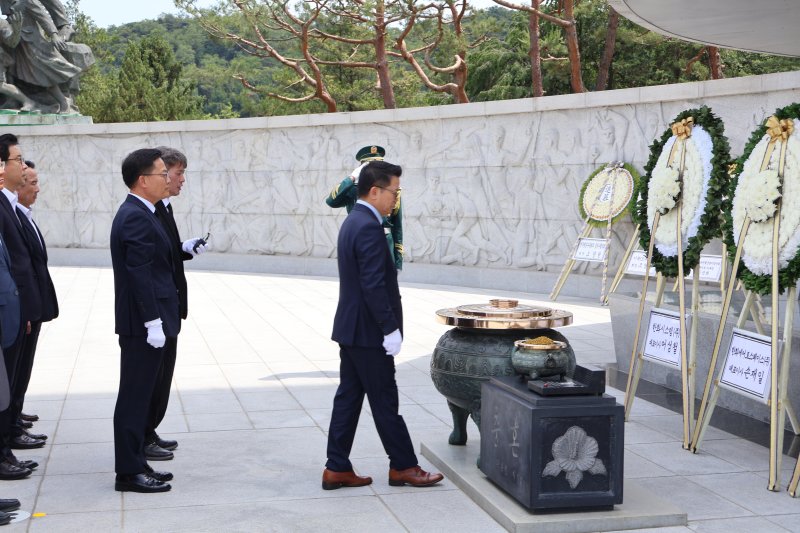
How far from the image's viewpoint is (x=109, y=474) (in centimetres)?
541

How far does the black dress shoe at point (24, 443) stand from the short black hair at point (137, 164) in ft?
6.11

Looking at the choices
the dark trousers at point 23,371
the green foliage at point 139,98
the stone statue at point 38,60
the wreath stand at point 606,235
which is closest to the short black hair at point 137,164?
the dark trousers at point 23,371

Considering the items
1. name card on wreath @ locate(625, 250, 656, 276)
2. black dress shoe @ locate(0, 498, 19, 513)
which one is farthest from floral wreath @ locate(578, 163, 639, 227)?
black dress shoe @ locate(0, 498, 19, 513)

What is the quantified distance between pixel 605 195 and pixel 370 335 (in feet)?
28.4

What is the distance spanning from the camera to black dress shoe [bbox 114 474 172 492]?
5.04 metres

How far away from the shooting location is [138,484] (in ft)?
16.6

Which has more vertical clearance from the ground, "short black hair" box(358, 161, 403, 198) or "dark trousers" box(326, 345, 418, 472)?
"short black hair" box(358, 161, 403, 198)

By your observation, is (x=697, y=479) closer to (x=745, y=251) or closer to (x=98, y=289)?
(x=745, y=251)

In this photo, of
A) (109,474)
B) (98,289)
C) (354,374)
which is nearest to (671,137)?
(354,374)

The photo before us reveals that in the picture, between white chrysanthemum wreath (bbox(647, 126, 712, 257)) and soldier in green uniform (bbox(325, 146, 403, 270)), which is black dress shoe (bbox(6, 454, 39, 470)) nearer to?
soldier in green uniform (bbox(325, 146, 403, 270))

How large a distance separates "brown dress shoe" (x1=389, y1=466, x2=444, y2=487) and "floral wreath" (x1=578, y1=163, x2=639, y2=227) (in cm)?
794

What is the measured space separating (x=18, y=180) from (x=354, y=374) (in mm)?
2391

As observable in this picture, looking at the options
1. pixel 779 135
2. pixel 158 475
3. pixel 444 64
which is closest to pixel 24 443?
A: pixel 158 475

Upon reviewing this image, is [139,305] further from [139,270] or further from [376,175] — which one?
[376,175]
